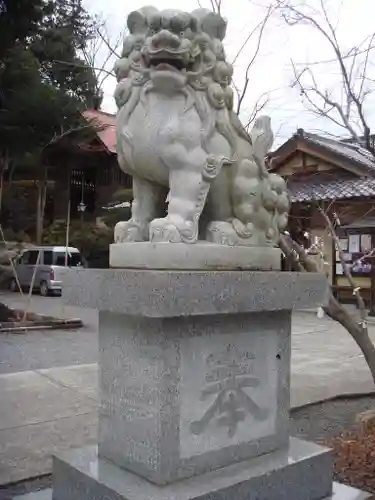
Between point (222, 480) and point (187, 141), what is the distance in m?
1.59

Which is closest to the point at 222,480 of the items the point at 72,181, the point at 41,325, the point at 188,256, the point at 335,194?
the point at 188,256

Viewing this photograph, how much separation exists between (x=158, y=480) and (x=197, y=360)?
0.55 metres

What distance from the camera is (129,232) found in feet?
8.96

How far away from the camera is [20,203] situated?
1808cm

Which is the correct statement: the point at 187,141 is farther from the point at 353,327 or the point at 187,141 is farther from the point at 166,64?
the point at 353,327

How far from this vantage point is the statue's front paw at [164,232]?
2.47 metres

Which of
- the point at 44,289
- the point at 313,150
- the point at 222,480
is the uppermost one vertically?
the point at 313,150

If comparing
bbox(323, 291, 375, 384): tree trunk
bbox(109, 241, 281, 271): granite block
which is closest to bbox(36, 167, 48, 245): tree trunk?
bbox(323, 291, 375, 384): tree trunk

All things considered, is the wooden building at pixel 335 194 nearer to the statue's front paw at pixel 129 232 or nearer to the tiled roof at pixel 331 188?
the tiled roof at pixel 331 188

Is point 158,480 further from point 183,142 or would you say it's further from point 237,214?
point 183,142

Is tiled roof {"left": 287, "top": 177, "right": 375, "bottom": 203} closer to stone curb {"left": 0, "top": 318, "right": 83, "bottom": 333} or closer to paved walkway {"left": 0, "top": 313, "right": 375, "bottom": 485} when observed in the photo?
paved walkway {"left": 0, "top": 313, "right": 375, "bottom": 485}

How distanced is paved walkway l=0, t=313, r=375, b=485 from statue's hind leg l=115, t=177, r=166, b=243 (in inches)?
82.5

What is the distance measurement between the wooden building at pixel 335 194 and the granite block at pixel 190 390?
424 inches

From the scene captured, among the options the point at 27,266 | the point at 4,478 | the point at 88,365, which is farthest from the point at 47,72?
the point at 4,478
